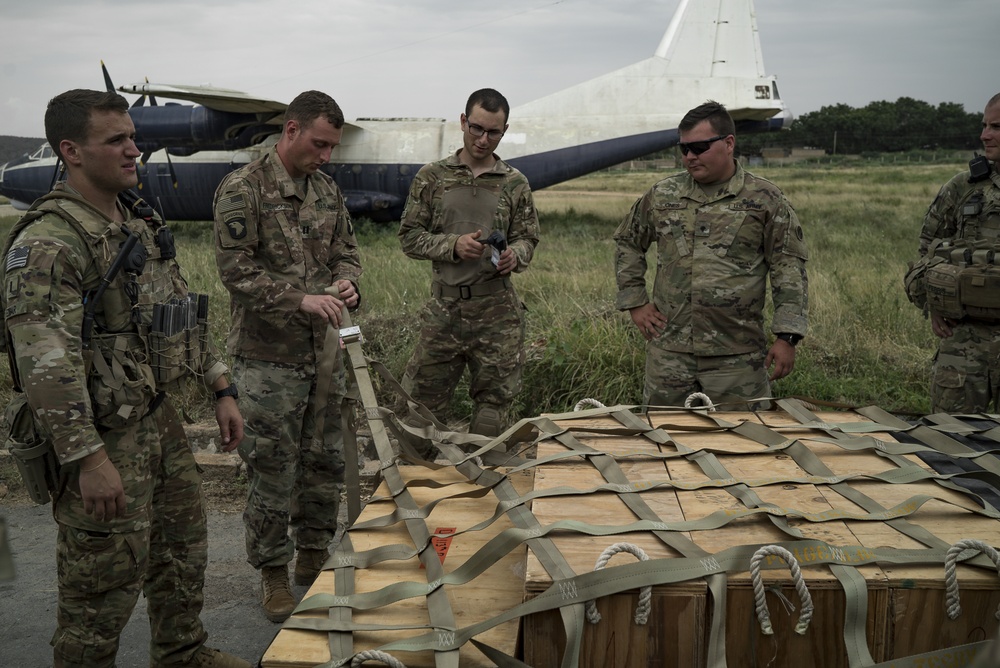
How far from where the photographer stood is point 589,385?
18.9ft

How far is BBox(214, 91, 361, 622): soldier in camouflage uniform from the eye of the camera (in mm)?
3486

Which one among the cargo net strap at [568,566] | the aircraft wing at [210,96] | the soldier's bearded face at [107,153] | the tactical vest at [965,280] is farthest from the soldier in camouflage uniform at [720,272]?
the aircraft wing at [210,96]

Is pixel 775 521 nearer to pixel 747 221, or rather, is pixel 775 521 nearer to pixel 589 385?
pixel 747 221

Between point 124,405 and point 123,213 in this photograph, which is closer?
point 124,405

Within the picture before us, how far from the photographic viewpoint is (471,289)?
4352 millimetres

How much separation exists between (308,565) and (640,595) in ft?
8.12

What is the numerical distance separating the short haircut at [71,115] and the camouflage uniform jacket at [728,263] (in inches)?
100

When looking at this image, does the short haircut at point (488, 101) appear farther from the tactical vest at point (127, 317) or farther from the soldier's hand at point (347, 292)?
the tactical vest at point (127, 317)

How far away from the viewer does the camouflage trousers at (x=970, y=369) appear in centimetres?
413

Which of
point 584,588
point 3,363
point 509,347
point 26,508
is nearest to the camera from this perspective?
point 584,588

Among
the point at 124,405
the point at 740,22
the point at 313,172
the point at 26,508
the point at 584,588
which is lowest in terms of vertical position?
the point at 26,508

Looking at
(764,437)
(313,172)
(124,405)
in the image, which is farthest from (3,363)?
(764,437)

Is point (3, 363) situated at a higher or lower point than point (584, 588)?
lower

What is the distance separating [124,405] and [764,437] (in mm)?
2055
